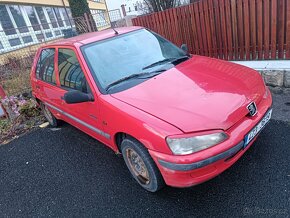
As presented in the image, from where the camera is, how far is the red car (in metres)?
2.20

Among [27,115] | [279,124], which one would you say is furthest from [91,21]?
[279,124]

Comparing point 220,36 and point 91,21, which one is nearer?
point 220,36

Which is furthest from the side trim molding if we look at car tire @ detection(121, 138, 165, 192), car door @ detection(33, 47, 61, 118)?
car tire @ detection(121, 138, 165, 192)

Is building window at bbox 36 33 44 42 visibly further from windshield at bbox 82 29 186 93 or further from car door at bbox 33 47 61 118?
windshield at bbox 82 29 186 93

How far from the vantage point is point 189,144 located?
216 cm

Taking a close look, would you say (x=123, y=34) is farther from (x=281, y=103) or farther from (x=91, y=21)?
(x=91, y=21)

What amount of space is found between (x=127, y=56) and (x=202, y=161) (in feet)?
5.70

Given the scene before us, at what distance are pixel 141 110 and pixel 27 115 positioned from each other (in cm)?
433

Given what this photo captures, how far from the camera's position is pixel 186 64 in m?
3.29

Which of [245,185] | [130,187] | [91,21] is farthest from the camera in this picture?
[91,21]

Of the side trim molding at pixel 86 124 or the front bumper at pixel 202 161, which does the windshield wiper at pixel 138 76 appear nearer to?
the side trim molding at pixel 86 124

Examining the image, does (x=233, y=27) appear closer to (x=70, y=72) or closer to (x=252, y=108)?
(x=252, y=108)

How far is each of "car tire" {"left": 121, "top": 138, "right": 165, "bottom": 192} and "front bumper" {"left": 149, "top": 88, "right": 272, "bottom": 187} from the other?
157 millimetres

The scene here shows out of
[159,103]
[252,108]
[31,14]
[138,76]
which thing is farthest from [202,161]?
[31,14]
